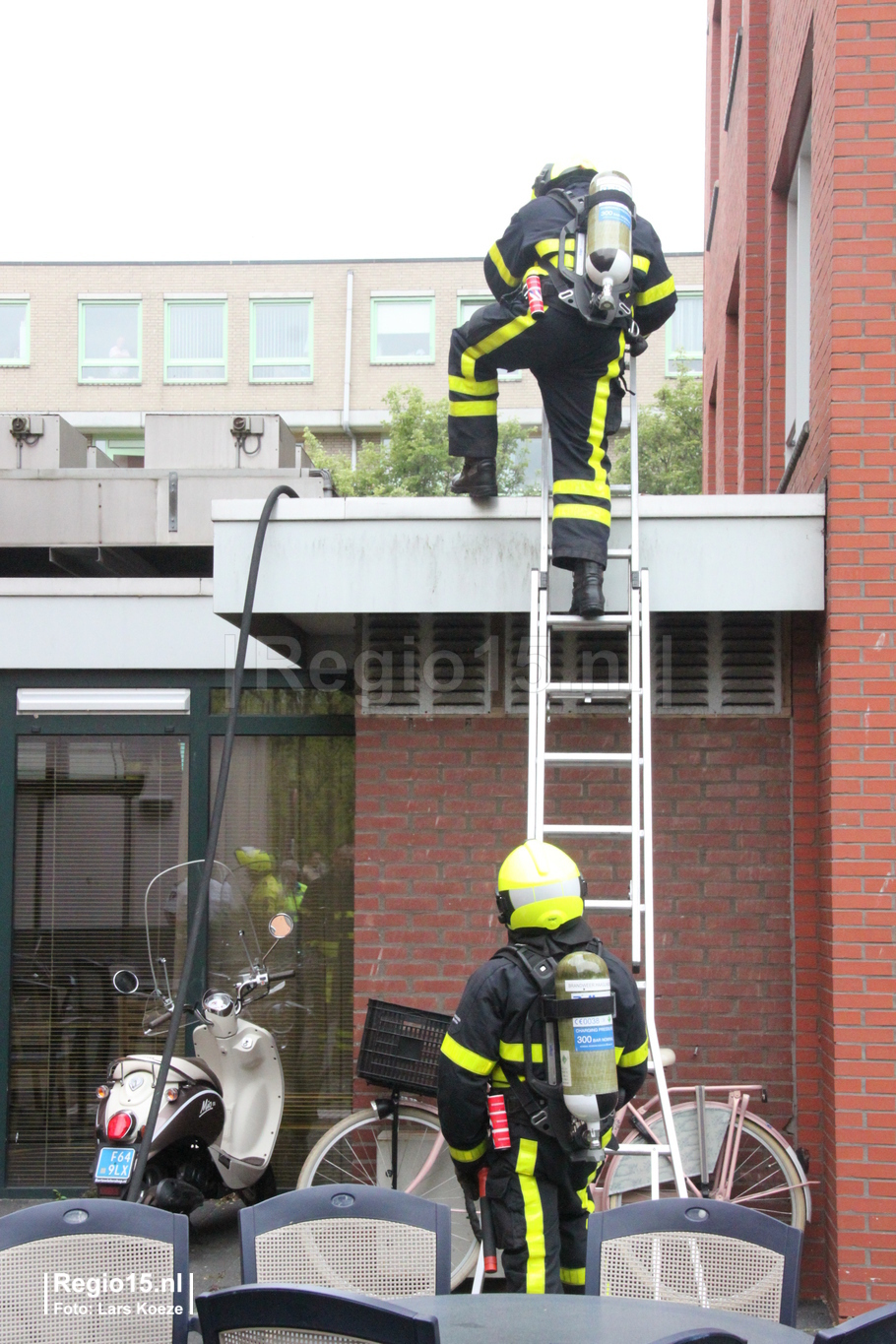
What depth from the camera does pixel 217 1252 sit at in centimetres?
635

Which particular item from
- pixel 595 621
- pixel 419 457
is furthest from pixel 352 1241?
pixel 419 457

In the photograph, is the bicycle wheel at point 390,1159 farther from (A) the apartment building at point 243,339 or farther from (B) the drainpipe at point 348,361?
(A) the apartment building at point 243,339

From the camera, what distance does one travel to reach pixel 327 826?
291 inches

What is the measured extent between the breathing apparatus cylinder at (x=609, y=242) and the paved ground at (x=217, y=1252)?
13.1 ft

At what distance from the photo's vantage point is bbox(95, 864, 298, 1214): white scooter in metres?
5.95

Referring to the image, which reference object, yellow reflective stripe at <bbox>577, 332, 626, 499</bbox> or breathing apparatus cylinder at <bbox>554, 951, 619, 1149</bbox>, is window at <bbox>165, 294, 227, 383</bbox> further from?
breathing apparatus cylinder at <bbox>554, 951, 619, 1149</bbox>

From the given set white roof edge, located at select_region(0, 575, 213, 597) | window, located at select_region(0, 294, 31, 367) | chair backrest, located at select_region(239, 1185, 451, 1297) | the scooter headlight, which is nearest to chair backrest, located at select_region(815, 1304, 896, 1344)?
chair backrest, located at select_region(239, 1185, 451, 1297)

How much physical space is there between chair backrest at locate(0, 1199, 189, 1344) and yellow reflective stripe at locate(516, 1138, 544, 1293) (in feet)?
3.65

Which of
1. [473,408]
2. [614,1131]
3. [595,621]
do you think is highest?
[473,408]

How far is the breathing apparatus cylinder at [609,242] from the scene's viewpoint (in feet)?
16.5

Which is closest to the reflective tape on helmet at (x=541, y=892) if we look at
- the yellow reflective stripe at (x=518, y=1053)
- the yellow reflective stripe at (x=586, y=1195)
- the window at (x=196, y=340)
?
the yellow reflective stripe at (x=518, y=1053)

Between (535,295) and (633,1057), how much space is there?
275 centimetres

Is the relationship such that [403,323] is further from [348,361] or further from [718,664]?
[718,664]

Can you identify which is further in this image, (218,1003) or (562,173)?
(218,1003)
